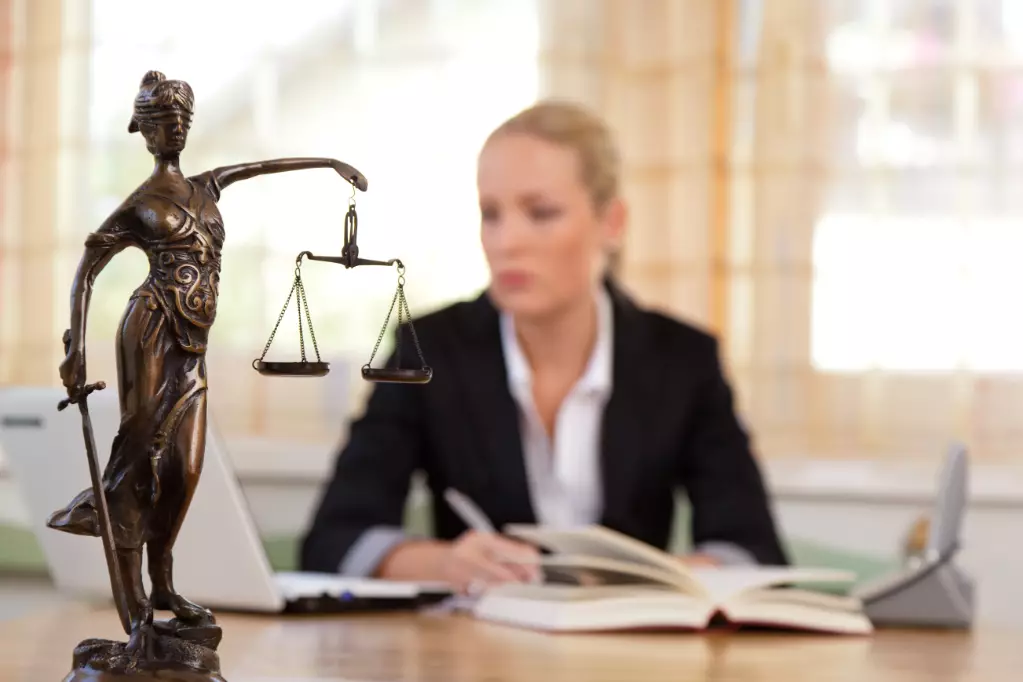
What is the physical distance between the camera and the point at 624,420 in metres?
1.91

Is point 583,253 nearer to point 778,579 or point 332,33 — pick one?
point 778,579

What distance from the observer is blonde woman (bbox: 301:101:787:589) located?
173cm

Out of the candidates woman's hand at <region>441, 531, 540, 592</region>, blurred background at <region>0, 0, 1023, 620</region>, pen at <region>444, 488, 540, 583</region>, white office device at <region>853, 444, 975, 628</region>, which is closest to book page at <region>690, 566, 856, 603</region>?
white office device at <region>853, 444, 975, 628</region>

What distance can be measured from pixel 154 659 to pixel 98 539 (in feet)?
1.58

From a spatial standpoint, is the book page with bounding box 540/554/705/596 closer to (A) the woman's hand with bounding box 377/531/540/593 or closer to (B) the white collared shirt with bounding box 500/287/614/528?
(A) the woman's hand with bounding box 377/531/540/593

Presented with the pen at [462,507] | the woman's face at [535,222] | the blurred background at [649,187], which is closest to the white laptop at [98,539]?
the pen at [462,507]

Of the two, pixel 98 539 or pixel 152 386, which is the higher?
pixel 152 386

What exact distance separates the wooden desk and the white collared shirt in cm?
69

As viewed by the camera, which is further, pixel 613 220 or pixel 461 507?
pixel 613 220

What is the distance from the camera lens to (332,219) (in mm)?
2629

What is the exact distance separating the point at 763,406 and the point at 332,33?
1.18 metres

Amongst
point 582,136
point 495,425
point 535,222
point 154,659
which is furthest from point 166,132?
point 495,425

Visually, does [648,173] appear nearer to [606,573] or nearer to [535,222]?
[535,222]

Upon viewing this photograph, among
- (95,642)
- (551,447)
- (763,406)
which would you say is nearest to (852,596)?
(551,447)
